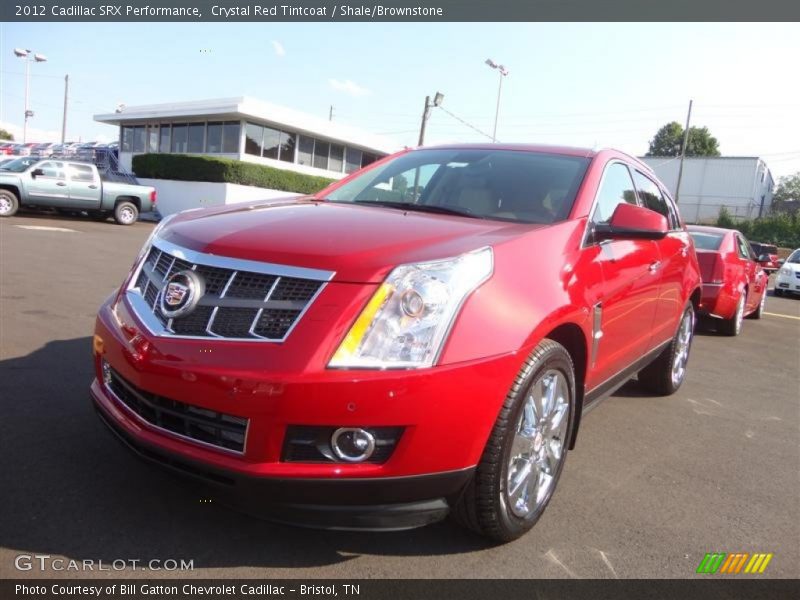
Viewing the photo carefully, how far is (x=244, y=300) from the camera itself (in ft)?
7.38

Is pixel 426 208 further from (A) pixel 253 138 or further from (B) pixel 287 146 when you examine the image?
(B) pixel 287 146

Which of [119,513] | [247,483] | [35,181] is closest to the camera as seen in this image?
[247,483]

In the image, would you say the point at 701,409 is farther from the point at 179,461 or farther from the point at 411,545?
A: the point at 179,461

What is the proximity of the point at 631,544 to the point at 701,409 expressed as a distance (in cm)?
259

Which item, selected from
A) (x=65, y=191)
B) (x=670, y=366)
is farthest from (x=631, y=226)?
(x=65, y=191)

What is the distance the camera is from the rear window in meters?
8.41

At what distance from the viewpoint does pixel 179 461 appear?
2.23 meters

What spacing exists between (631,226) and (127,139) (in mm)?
33675

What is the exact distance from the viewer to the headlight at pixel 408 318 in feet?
7.00

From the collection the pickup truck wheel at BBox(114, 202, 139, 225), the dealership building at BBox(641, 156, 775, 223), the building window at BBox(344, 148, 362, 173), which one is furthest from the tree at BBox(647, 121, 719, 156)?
the pickup truck wheel at BBox(114, 202, 139, 225)

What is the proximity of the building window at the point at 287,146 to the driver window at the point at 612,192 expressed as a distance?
26412 millimetres

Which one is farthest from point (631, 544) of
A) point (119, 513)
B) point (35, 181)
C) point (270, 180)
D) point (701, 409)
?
point (270, 180)

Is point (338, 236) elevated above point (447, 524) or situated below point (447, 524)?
above
